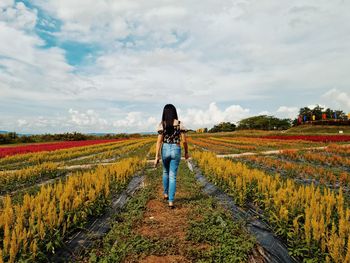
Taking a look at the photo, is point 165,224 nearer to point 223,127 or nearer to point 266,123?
point 223,127

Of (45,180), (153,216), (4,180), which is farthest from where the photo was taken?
(45,180)

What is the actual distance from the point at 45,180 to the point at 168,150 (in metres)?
6.80


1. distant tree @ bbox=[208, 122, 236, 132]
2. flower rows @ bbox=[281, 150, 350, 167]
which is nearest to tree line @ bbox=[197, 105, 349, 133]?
distant tree @ bbox=[208, 122, 236, 132]

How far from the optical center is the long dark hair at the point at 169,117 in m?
4.95

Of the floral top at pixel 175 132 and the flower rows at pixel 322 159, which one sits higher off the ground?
the floral top at pixel 175 132

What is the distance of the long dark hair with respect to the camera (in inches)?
195

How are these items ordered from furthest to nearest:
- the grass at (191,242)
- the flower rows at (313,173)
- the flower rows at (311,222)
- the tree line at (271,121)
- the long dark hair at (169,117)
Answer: the tree line at (271,121), the flower rows at (313,173), the long dark hair at (169,117), the grass at (191,242), the flower rows at (311,222)

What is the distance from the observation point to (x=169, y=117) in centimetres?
496

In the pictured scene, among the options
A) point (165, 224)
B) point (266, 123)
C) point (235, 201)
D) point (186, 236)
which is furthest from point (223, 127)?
point (186, 236)

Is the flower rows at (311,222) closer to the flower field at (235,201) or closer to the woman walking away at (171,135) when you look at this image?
the flower field at (235,201)

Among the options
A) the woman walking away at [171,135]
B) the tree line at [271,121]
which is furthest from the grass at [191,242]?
the tree line at [271,121]

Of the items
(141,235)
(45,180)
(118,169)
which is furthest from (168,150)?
(45,180)

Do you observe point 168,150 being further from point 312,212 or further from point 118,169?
point 118,169

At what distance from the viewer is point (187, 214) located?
489 cm
